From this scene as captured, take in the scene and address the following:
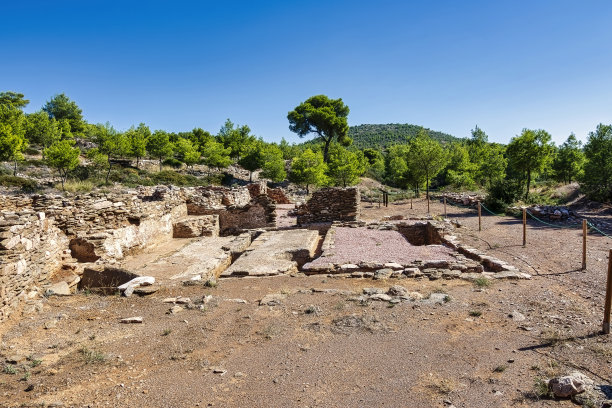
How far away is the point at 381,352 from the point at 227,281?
4602mm

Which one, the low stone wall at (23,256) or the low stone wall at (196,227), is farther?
the low stone wall at (196,227)

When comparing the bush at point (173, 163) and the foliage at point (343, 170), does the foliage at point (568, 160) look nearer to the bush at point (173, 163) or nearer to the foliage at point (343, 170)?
the foliage at point (343, 170)

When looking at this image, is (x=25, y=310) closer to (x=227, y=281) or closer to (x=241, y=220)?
(x=227, y=281)

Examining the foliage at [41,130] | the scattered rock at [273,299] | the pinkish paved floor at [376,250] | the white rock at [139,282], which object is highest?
the foliage at [41,130]

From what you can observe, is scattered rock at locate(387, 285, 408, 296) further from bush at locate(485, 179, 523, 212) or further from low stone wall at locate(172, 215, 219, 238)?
bush at locate(485, 179, 523, 212)

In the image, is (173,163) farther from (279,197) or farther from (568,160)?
(568,160)

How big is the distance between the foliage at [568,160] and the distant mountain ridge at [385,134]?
6556 centimetres

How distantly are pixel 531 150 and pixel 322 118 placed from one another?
33.5m

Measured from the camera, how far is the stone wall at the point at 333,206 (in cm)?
1586

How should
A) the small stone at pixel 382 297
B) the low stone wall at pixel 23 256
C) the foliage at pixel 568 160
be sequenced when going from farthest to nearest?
1. the foliage at pixel 568 160
2. the small stone at pixel 382 297
3. the low stone wall at pixel 23 256

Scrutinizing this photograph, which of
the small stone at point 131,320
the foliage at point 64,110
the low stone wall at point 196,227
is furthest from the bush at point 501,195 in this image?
the foliage at point 64,110

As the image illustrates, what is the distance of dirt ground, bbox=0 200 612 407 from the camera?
3.60 meters

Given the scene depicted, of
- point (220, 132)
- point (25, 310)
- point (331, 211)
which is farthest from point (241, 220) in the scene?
point (220, 132)

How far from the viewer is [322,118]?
50875mm
